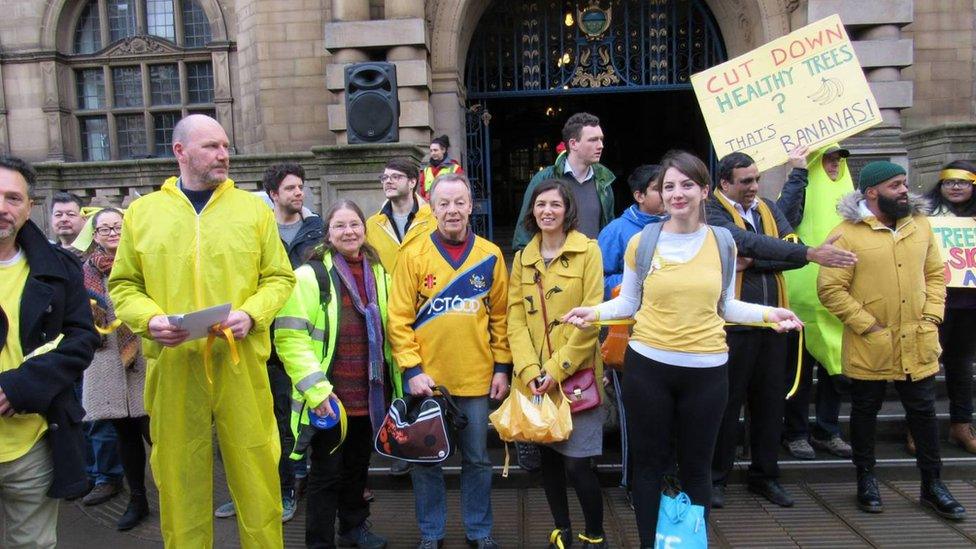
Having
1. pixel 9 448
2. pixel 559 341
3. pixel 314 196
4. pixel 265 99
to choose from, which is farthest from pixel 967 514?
pixel 265 99

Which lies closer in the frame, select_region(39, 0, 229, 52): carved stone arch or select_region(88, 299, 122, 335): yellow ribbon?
select_region(88, 299, 122, 335): yellow ribbon

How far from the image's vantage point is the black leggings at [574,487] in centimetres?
345

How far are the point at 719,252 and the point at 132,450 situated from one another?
3.69 meters

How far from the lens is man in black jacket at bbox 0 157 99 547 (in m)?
2.67

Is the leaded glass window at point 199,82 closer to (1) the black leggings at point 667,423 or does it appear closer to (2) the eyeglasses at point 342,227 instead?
(2) the eyeglasses at point 342,227

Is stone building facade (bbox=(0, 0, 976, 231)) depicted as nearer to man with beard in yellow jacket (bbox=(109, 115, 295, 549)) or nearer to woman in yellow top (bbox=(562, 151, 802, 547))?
man with beard in yellow jacket (bbox=(109, 115, 295, 549))

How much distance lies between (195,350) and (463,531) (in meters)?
2.02

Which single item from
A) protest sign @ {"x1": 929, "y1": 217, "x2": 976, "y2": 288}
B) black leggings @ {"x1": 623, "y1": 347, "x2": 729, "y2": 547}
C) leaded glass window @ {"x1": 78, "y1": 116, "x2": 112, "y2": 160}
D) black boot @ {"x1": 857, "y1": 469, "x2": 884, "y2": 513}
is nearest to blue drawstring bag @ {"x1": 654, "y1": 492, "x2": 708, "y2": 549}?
black leggings @ {"x1": 623, "y1": 347, "x2": 729, "y2": 547}

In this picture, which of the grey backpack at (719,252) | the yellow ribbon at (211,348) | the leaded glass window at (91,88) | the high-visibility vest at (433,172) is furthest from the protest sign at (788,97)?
the leaded glass window at (91,88)

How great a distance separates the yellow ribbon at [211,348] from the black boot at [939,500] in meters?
4.08

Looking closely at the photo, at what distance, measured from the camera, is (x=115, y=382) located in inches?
165

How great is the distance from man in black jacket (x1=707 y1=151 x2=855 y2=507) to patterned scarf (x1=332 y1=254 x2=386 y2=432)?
6.82 feet

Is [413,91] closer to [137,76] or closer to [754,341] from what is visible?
[137,76]

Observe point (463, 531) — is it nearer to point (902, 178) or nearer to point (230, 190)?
point (230, 190)
